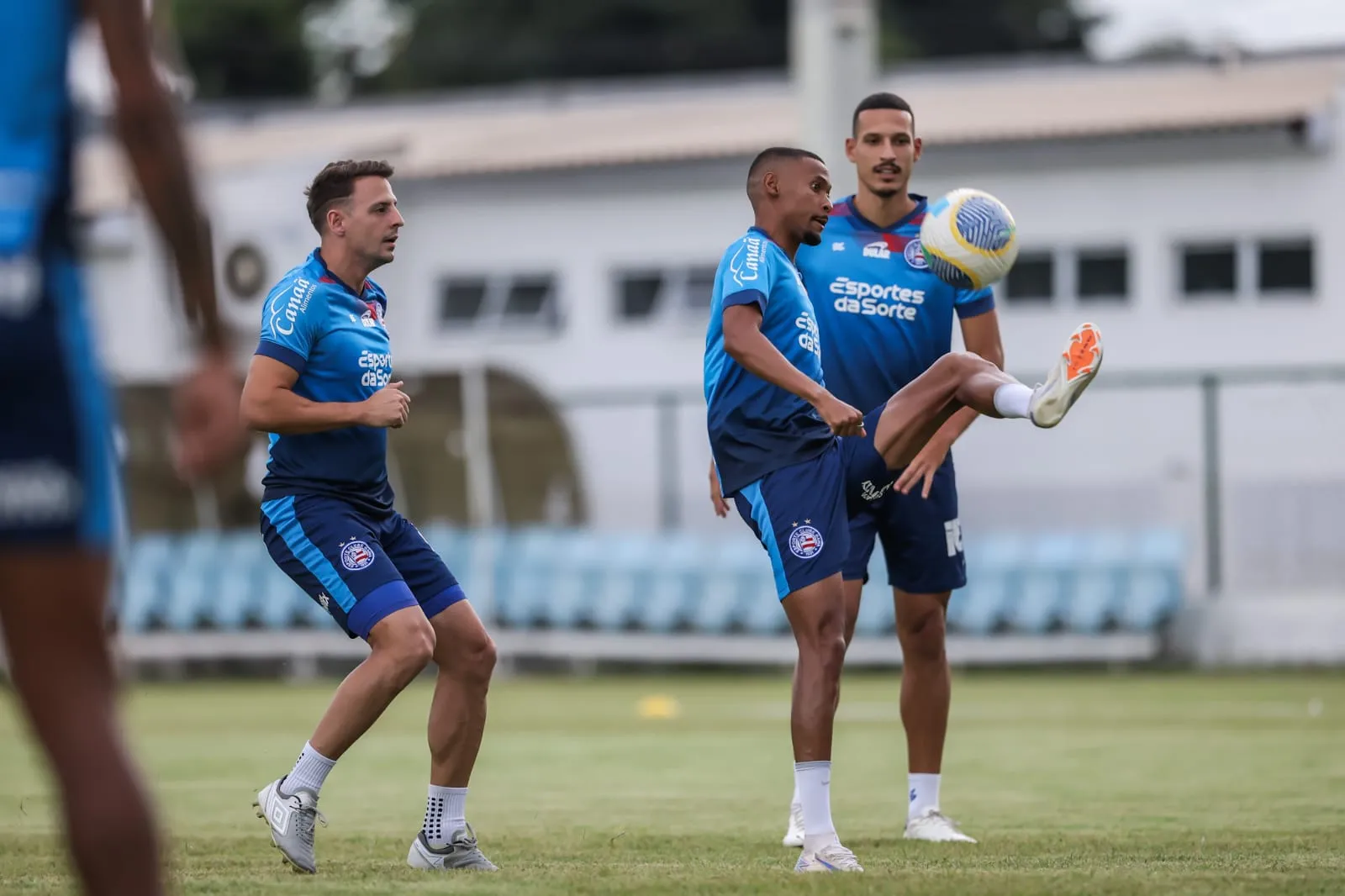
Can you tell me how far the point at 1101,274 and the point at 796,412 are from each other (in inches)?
763

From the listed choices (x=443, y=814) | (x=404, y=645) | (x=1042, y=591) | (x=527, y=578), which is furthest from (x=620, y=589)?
(x=404, y=645)

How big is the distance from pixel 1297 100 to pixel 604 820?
62.1 feet

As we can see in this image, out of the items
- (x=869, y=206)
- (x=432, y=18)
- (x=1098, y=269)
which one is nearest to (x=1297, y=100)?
(x=1098, y=269)

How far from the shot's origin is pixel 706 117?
3012cm

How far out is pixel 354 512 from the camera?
685cm

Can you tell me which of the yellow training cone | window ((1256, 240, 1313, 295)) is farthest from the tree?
the yellow training cone

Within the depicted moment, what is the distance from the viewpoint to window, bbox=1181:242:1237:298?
2500 centimetres

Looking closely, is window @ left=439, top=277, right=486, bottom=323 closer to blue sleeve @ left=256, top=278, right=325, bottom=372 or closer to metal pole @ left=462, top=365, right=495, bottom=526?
metal pole @ left=462, top=365, right=495, bottom=526

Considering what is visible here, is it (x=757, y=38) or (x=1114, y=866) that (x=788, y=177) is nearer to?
(x=1114, y=866)

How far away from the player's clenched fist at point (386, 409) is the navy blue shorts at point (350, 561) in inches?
18.6

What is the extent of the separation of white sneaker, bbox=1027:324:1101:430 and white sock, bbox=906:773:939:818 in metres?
1.65

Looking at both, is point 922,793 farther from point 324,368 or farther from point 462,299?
point 462,299

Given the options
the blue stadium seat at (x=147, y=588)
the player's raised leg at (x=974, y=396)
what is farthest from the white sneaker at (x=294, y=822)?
the blue stadium seat at (x=147, y=588)

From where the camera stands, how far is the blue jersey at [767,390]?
6.84 meters
